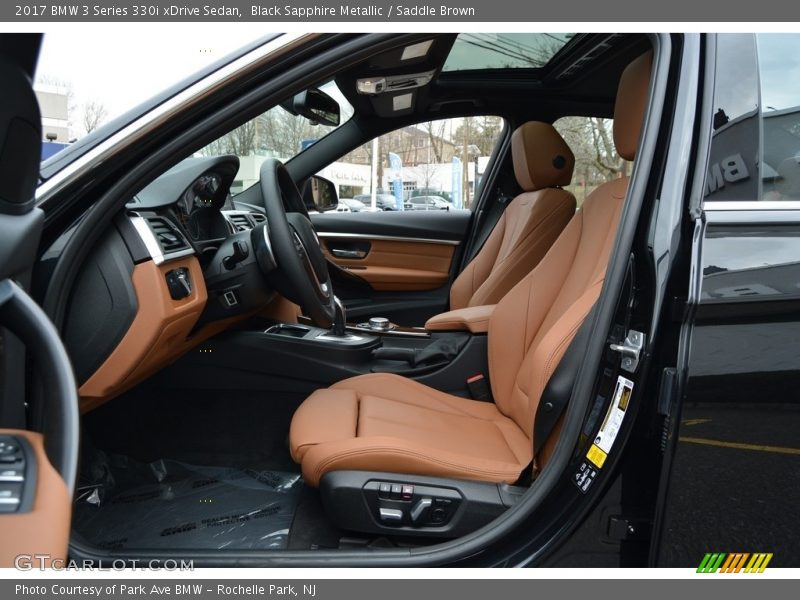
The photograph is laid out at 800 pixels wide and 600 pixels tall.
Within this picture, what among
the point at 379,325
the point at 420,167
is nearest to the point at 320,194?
the point at 420,167

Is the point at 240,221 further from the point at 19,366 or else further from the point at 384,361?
the point at 19,366

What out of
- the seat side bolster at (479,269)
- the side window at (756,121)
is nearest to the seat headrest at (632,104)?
the side window at (756,121)

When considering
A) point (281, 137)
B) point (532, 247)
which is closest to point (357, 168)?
point (281, 137)

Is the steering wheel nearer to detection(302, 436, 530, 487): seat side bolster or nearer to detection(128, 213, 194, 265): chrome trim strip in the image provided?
detection(128, 213, 194, 265): chrome trim strip

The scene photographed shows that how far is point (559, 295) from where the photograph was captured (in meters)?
1.66

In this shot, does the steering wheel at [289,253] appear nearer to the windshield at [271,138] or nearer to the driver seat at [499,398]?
the windshield at [271,138]

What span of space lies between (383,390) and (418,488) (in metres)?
0.55

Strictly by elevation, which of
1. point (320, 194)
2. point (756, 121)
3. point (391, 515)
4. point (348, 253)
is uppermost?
point (756, 121)

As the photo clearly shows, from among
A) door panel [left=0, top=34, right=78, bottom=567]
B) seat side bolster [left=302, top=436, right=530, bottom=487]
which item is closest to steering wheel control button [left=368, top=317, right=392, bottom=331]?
seat side bolster [left=302, top=436, right=530, bottom=487]

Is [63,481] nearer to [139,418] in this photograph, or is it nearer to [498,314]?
[139,418]

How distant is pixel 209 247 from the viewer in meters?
1.85

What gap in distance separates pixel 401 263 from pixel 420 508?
7.90 feet

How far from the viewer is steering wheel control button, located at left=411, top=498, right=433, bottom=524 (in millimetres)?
1225

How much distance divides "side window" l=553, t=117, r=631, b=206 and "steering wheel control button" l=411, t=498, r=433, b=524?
114 cm
